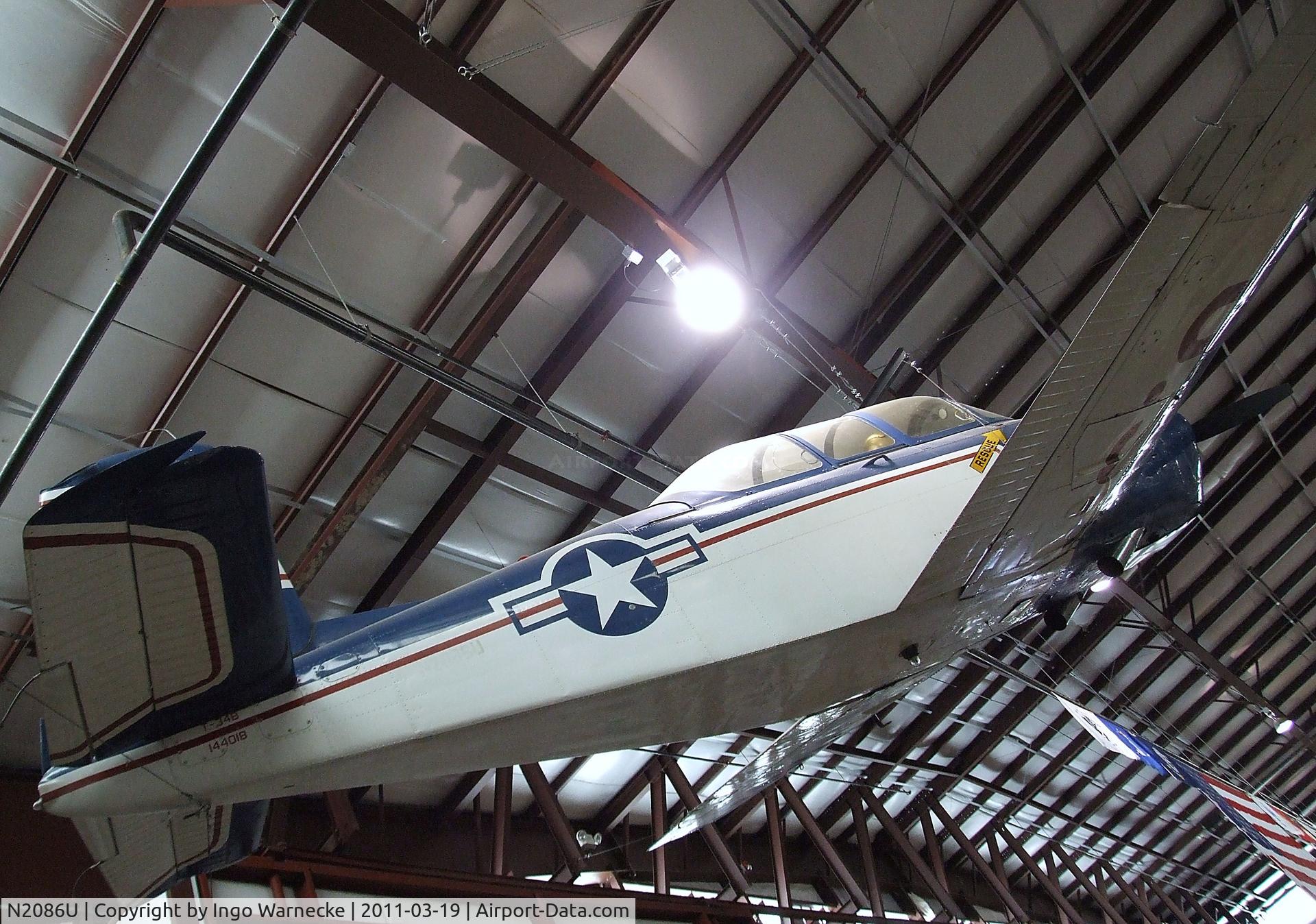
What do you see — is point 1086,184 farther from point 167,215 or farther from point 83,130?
point 83,130

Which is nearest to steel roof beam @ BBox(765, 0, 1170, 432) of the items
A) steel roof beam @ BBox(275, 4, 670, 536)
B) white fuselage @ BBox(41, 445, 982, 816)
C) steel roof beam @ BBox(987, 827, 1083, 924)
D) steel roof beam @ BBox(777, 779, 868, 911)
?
steel roof beam @ BBox(275, 4, 670, 536)

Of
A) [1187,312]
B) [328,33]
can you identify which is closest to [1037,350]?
[1187,312]

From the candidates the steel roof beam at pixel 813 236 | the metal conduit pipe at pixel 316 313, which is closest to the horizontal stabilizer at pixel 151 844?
the metal conduit pipe at pixel 316 313

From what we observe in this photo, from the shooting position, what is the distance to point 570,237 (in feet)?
27.6

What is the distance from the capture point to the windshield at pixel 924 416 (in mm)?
5316

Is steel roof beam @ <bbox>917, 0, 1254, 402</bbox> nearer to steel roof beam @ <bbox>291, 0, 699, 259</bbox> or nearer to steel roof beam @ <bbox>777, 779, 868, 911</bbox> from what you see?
steel roof beam @ <bbox>291, 0, 699, 259</bbox>

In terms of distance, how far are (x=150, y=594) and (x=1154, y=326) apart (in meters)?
4.19

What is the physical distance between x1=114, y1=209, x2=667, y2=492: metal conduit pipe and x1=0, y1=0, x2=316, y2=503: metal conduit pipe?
0.24 metres

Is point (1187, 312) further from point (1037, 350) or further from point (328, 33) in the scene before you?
point (1037, 350)

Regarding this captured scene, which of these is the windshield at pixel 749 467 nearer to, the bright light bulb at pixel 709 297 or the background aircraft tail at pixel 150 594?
the background aircraft tail at pixel 150 594

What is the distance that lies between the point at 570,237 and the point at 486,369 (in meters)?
1.71

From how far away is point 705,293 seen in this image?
7500mm

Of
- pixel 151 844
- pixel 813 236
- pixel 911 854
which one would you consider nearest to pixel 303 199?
pixel 151 844

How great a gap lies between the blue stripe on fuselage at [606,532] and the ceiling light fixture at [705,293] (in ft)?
9.51
